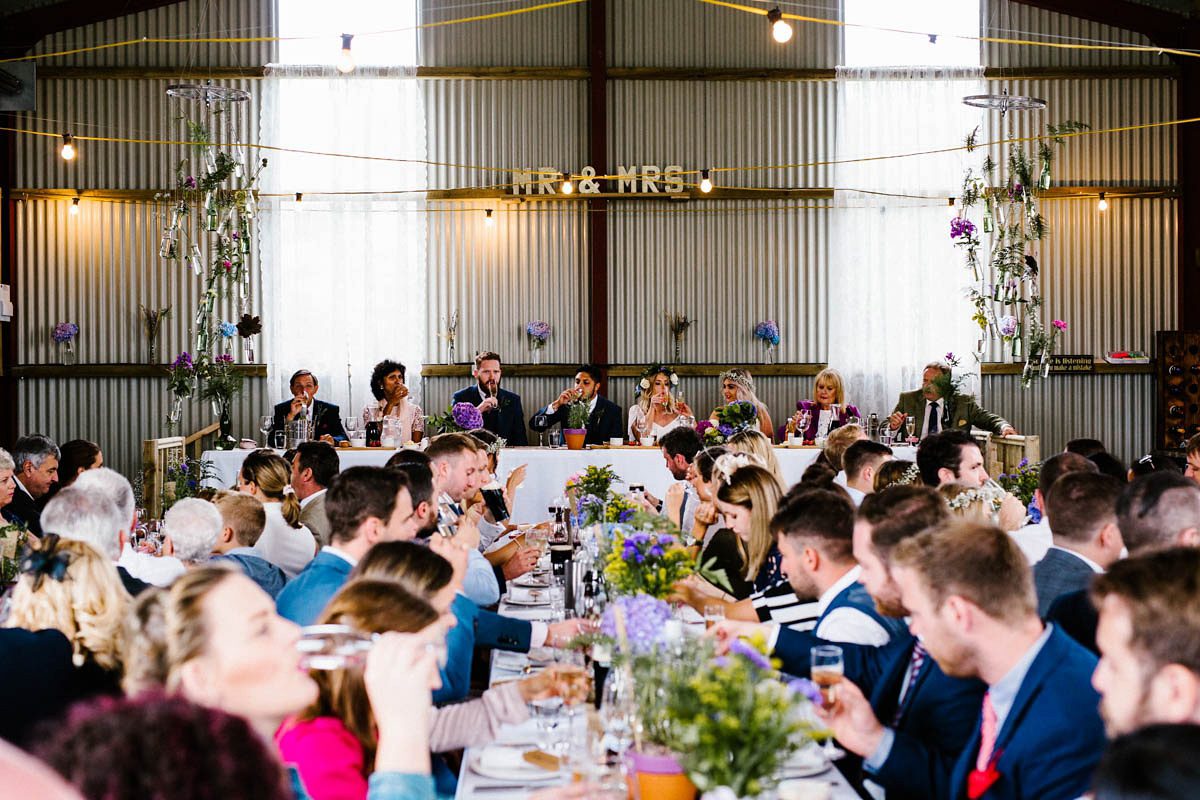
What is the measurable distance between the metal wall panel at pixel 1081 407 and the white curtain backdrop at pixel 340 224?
5443 mm

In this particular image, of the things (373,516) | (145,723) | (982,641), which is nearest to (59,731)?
(145,723)

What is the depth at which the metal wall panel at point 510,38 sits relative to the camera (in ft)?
37.3

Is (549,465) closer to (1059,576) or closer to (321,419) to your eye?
(321,419)

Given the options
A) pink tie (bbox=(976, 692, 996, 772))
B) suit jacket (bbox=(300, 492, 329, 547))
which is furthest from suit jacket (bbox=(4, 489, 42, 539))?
pink tie (bbox=(976, 692, 996, 772))

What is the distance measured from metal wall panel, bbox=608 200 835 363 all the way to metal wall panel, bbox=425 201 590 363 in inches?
14.6

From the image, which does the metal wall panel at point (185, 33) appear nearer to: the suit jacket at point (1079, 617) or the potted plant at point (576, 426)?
the potted plant at point (576, 426)

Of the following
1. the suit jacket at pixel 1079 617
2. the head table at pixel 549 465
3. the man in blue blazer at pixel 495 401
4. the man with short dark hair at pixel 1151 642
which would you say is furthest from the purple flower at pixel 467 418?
the man with short dark hair at pixel 1151 642

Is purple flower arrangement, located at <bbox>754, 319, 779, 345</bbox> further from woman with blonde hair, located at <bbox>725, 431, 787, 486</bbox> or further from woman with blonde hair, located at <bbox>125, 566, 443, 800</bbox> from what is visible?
woman with blonde hair, located at <bbox>125, 566, 443, 800</bbox>

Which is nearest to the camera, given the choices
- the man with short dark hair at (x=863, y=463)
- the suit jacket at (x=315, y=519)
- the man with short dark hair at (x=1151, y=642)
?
the man with short dark hair at (x=1151, y=642)

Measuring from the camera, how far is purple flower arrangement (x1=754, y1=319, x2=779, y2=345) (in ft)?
37.0

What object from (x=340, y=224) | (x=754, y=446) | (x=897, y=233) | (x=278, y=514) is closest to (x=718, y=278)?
(x=897, y=233)

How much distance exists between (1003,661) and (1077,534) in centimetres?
146

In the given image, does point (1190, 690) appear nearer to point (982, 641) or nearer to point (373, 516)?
point (982, 641)

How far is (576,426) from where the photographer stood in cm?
903
